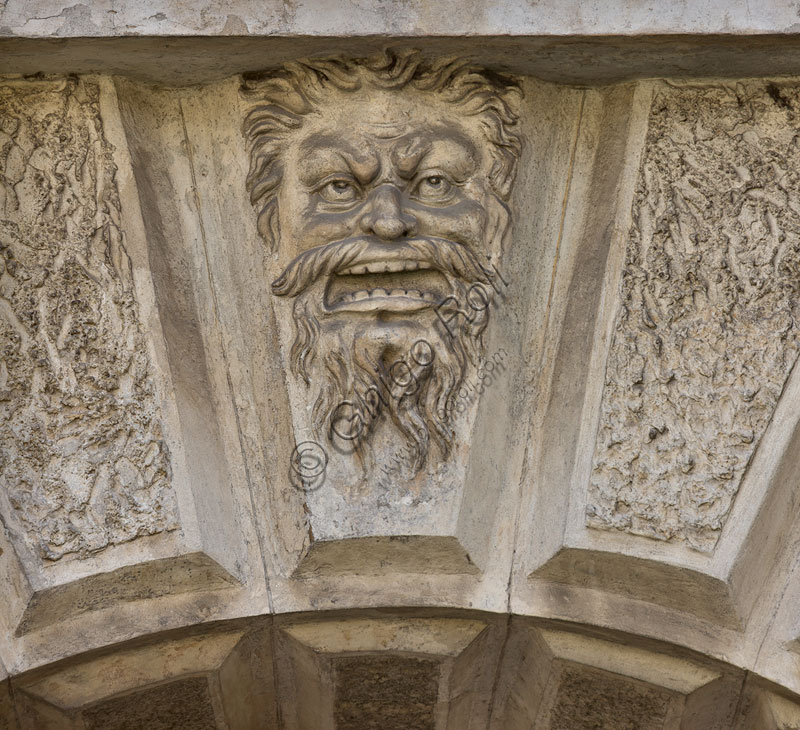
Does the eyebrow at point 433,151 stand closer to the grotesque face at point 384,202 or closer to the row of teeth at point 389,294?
the grotesque face at point 384,202

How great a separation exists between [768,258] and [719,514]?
43 centimetres

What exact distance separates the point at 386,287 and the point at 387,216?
124 mm

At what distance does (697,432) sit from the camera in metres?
2.14

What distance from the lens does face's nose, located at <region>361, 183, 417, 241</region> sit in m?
2.16

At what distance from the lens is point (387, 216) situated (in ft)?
7.09

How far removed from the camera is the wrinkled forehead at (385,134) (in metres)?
2.20

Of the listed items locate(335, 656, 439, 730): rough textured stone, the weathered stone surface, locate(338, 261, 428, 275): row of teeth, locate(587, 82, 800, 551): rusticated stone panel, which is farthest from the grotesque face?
locate(335, 656, 439, 730): rough textured stone

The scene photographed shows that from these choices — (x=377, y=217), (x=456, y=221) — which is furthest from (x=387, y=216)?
(x=456, y=221)

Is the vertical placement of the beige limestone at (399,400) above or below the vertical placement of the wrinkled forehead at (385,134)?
below

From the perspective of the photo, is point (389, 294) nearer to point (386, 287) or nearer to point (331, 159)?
point (386, 287)

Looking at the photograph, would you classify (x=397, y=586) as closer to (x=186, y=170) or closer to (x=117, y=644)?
(x=117, y=644)

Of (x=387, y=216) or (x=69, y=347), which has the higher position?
(x=387, y=216)

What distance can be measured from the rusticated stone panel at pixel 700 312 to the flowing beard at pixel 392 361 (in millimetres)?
265

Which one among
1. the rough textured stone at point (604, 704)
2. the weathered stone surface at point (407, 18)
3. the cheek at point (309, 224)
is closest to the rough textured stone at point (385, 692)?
the rough textured stone at point (604, 704)
